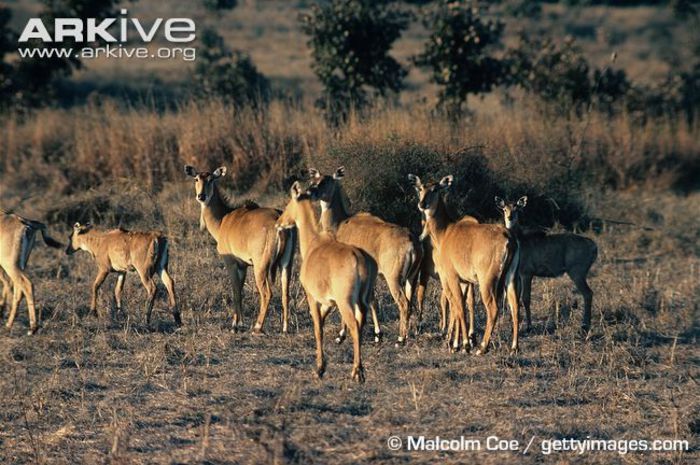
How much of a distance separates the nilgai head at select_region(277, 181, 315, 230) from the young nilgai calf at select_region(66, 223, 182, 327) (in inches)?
69.3

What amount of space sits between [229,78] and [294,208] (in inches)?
674

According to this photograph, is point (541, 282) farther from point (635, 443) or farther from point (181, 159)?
point (181, 159)

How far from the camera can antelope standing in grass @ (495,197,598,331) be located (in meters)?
12.6

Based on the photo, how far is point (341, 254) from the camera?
33.0ft

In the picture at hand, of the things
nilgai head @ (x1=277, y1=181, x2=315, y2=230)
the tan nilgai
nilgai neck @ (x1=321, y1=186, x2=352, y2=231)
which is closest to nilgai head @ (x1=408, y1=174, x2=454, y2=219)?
the tan nilgai

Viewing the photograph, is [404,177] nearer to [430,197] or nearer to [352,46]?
[430,197]

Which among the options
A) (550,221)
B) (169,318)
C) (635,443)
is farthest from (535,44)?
(635,443)

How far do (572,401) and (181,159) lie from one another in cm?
1195

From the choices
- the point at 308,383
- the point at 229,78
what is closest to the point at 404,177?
the point at 308,383

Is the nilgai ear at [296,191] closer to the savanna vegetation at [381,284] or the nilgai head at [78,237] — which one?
the savanna vegetation at [381,284]

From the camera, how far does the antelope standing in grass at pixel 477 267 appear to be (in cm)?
1106

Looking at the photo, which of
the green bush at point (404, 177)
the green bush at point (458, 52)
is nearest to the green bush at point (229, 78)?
the green bush at point (458, 52)

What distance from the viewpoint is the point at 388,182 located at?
15.7 metres

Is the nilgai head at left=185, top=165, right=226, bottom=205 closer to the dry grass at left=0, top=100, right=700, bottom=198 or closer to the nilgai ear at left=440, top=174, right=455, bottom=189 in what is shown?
the nilgai ear at left=440, top=174, right=455, bottom=189
